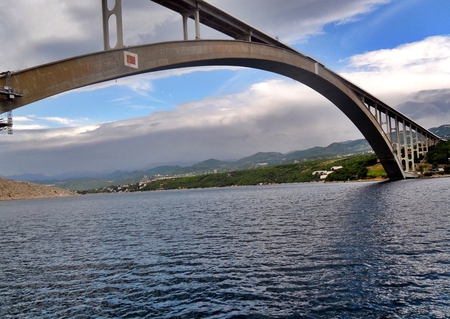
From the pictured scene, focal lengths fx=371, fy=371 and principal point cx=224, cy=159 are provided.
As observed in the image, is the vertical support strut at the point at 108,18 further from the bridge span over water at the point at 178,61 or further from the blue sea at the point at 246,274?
the blue sea at the point at 246,274

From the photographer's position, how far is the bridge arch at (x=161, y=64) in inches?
694

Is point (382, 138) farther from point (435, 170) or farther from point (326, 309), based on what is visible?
point (326, 309)

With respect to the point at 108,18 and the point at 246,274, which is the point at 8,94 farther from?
the point at 246,274

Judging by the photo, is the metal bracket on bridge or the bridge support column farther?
the bridge support column

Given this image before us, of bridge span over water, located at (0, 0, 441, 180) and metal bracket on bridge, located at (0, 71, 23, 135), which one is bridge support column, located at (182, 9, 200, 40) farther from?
metal bracket on bridge, located at (0, 71, 23, 135)

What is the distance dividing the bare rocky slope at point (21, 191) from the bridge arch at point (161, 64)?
5688 inches

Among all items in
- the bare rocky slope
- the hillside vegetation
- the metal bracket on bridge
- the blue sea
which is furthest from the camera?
the bare rocky slope

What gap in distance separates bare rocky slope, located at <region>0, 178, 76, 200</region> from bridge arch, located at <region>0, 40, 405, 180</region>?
144477 mm

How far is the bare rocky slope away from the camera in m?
150

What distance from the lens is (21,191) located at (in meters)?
157

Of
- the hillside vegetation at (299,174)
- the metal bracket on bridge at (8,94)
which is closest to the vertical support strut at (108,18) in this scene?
the metal bracket on bridge at (8,94)

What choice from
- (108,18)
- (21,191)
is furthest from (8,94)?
(21,191)

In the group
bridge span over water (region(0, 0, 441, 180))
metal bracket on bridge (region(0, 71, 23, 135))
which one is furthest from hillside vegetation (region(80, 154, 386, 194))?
metal bracket on bridge (region(0, 71, 23, 135))

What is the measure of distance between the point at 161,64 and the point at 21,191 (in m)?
158
